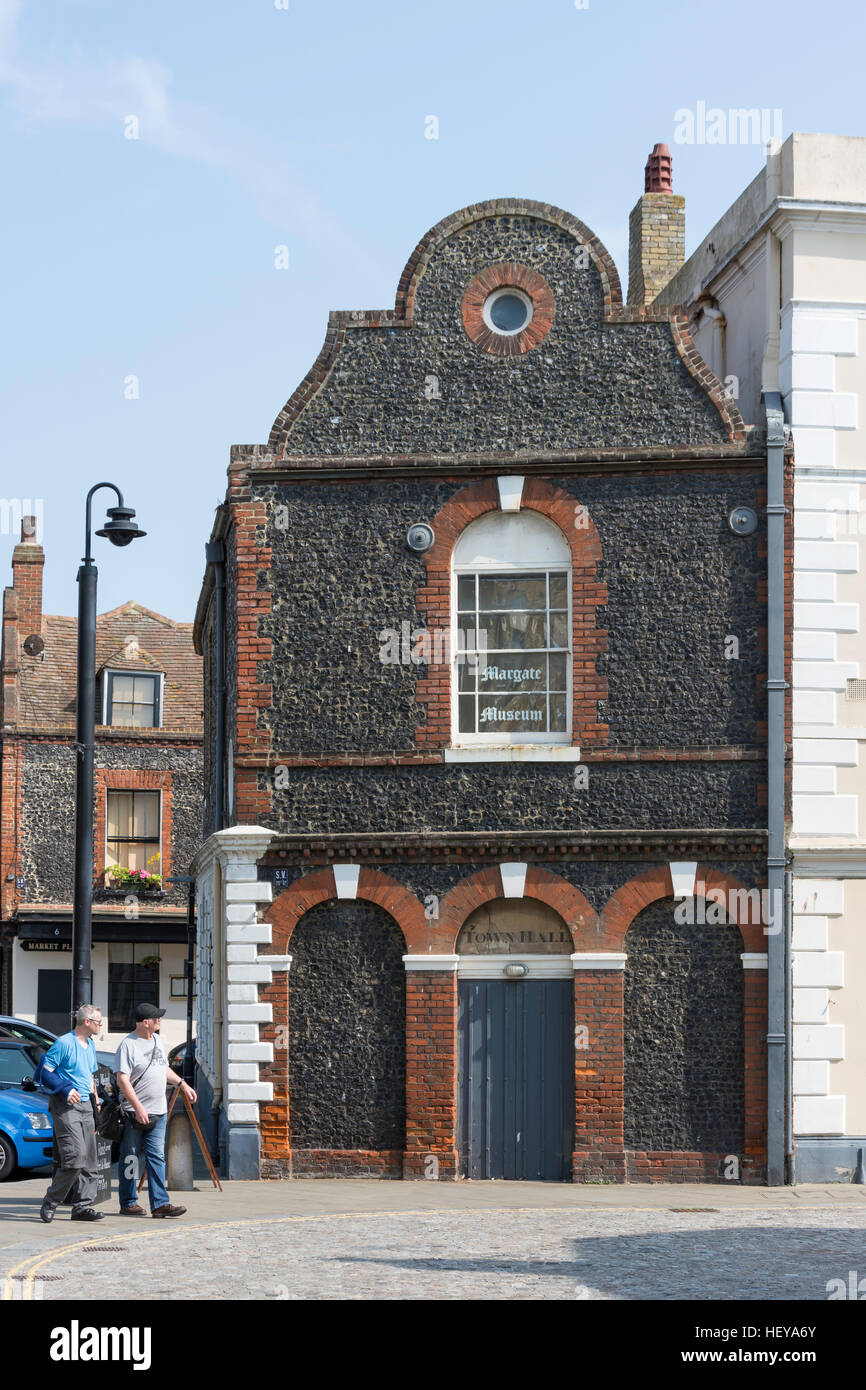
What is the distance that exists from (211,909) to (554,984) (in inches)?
219

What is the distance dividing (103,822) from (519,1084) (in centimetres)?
2246

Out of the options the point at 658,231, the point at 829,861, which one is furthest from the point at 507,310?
the point at 658,231

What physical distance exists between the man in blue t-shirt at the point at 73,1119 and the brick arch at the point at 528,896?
4.41 meters

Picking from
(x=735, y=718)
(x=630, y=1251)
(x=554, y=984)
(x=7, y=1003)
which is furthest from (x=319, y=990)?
(x=7, y=1003)

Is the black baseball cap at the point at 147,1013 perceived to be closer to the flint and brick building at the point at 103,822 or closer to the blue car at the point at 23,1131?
the blue car at the point at 23,1131

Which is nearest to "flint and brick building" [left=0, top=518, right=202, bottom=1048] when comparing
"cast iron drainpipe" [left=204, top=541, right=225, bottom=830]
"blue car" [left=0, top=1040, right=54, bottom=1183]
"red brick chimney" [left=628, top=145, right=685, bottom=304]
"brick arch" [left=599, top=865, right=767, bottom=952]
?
"cast iron drainpipe" [left=204, top=541, right=225, bottom=830]

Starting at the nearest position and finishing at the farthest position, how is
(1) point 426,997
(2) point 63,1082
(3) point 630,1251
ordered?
1. (3) point 630,1251
2. (2) point 63,1082
3. (1) point 426,997

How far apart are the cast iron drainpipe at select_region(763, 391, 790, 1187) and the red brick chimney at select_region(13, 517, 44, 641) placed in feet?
83.6

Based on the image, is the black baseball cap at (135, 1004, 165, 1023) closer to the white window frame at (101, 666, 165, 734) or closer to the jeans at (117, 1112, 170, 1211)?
the jeans at (117, 1112, 170, 1211)

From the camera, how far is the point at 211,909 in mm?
22531

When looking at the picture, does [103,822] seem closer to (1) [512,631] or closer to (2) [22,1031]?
(2) [22,1031]

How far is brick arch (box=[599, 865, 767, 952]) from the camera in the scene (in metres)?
18.4

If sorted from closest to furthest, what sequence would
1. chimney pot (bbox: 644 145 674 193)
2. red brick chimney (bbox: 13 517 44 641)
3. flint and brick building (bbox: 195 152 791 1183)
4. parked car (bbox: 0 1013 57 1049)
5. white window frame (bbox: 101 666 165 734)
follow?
1. flint and brick building (bbox: 195 152 791 1183)
2. parked car (bbox: 0 1013 57 1049)
3. chimney pot (bbox: 644 145 674 193)
4. white window frame (bbox: 101 666 165 734)
5. red brick chimney (bbox: 13 517 44 641)

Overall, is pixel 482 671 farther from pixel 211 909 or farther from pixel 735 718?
pixel 211 909
